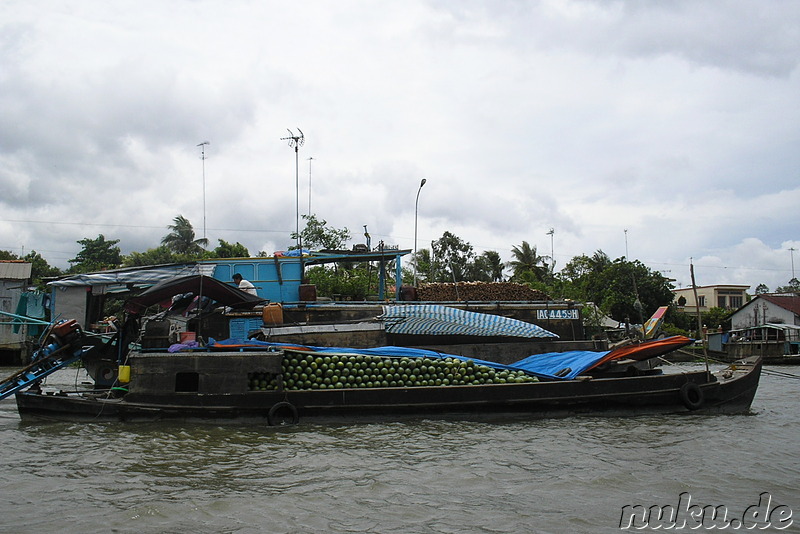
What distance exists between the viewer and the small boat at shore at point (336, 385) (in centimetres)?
962

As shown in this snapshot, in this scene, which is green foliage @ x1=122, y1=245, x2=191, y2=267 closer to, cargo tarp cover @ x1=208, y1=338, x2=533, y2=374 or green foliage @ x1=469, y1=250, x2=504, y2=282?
green foliage @ x1=469, y1=250, x2=504, y2=282

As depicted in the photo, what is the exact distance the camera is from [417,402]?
9.87 meters

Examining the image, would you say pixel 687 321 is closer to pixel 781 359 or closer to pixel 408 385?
pixel 781 359

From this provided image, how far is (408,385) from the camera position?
1009cm

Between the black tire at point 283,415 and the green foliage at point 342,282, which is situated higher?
the green foliage at point 342,282

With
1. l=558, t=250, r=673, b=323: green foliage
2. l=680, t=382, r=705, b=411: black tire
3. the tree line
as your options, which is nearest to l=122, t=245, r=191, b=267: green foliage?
the tree line

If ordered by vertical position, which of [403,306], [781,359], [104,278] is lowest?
[781,359]

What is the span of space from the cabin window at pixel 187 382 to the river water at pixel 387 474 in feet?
1.85

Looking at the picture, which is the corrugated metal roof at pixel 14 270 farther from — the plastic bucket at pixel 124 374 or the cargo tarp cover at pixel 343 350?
the cargo tarp cover at pixel 343 350

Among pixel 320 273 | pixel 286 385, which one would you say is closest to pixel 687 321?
pixel 320 273

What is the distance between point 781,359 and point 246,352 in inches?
1246

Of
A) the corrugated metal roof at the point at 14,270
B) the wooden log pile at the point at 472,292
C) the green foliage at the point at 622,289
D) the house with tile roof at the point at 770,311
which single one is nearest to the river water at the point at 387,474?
the wooden log pile at the point at 472,292

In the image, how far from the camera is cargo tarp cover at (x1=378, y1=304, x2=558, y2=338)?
40.3ft

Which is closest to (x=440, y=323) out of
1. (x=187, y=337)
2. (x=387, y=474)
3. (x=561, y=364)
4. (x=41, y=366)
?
(x=561, y=364)
